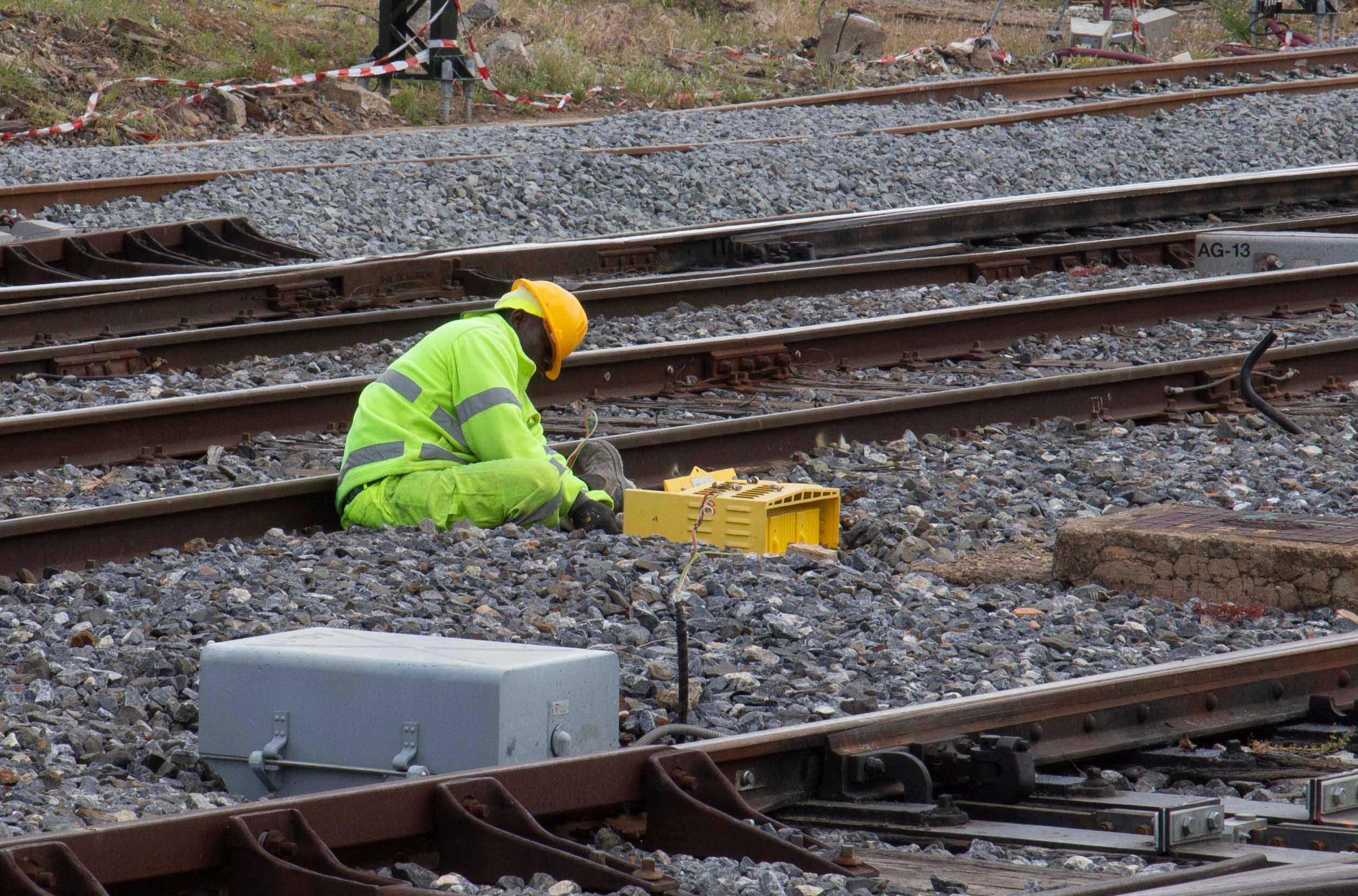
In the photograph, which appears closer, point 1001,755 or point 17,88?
point 1001,755

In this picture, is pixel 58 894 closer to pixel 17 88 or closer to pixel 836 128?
pixel 836 128

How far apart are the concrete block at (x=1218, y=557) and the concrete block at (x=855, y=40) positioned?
19.4 m

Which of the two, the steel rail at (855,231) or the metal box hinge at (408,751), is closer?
the metal box hinge at (408,751)

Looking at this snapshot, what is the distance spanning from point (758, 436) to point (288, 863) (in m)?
4.91

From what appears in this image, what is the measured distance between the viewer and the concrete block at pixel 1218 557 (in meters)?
5.84

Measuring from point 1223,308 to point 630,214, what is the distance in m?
4.78

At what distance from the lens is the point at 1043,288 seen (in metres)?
11.8

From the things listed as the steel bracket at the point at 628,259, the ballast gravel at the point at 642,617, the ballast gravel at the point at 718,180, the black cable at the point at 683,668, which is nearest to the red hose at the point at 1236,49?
the ballast gravel at the point at 718,180

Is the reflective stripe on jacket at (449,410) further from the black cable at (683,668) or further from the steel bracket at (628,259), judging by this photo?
the steel bracket at (628,259)

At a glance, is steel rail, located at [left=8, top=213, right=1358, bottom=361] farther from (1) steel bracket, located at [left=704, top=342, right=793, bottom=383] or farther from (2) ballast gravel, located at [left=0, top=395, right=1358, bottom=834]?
(2) ballast gravel, located at [left=0, top=395, right=1358, bottom=834]

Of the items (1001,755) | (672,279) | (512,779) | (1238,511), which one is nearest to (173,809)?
(512,779)

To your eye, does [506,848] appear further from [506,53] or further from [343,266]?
[506,53]

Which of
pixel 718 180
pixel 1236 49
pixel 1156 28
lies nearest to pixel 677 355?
pixel 718 180

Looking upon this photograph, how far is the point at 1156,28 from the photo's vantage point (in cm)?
2719
